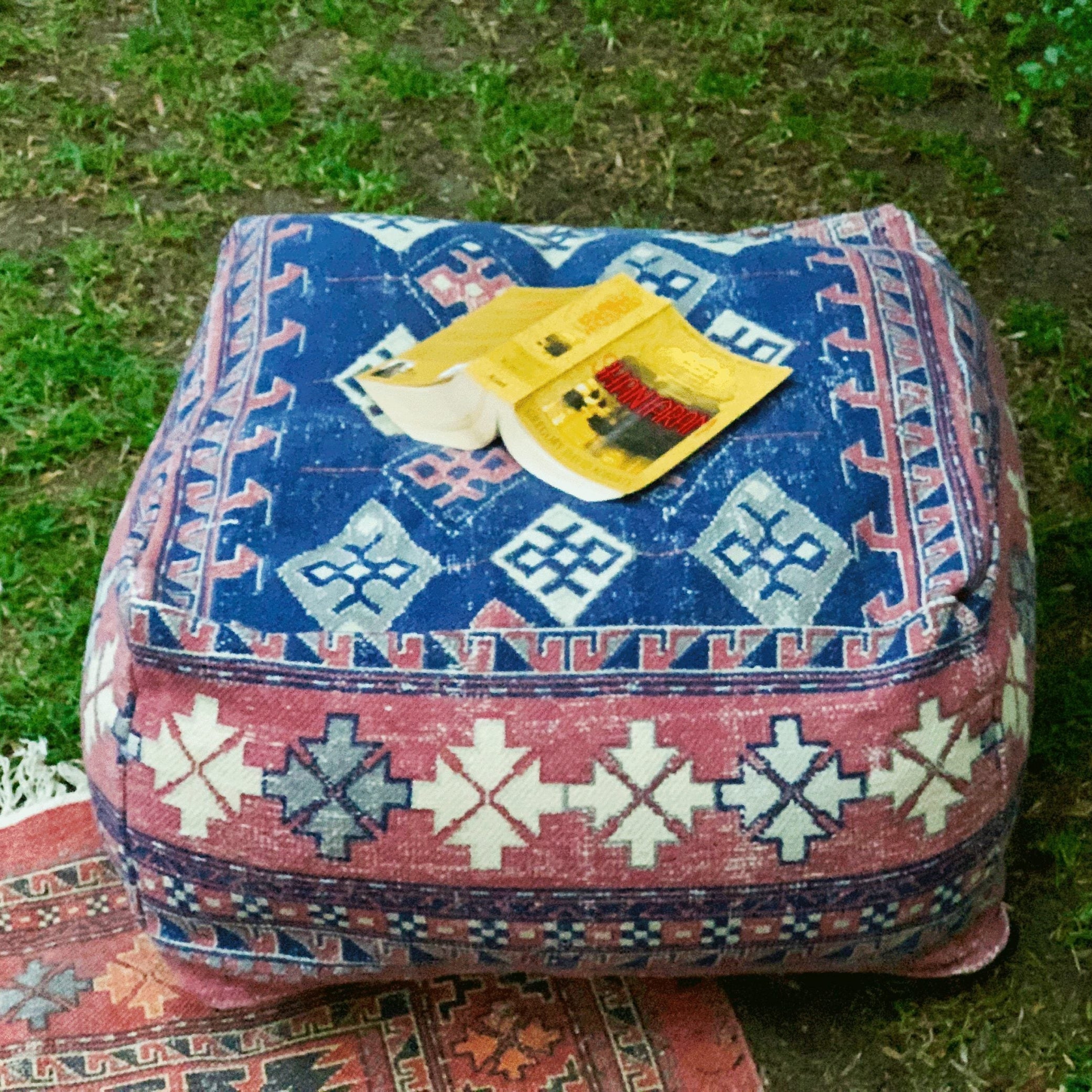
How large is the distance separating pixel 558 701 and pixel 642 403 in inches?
16.5

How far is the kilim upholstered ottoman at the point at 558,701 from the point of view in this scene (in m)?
1.31

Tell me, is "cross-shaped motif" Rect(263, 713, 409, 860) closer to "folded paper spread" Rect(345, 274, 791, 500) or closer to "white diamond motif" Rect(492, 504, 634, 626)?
"white diamond motif" Rect(492, 504, 634, 626)

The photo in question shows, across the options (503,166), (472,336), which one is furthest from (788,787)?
(503,166)

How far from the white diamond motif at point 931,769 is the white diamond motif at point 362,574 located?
1.63 ft

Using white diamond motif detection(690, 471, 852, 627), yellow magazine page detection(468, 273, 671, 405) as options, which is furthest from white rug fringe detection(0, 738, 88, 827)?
white diamond motif detection(690, 471, 852, 627)

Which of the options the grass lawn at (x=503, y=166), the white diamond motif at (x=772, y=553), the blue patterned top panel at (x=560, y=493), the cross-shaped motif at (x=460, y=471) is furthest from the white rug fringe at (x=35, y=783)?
the white diamond motif at (x=772, y=553)

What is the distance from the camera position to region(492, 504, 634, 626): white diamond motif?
136cm

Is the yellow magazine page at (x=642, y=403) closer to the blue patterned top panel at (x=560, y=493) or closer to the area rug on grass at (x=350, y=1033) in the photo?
the blue patterned top panel at (x=560, y=493)

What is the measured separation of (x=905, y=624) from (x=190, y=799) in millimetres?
726

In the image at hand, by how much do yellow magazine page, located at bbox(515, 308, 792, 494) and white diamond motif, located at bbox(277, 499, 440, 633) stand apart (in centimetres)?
21

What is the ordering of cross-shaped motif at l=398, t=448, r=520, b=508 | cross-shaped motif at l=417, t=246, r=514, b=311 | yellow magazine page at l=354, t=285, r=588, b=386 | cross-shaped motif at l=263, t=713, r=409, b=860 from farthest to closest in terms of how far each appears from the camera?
cross-shaped motif at l=417, t=246, r=514, b=311
yellow magazine page at l=354, t=285, r=588, b=386
cross-shaped motif at l=398, t=448, r=520, b=508
cross-shaped motif at l=263, t=713, r=409, b=860

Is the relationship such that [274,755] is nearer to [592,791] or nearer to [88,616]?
[592,791]

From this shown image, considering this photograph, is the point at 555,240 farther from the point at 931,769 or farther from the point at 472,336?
the point at 931,769

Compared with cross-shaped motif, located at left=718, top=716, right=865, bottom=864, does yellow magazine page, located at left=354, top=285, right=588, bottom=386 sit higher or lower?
higher
